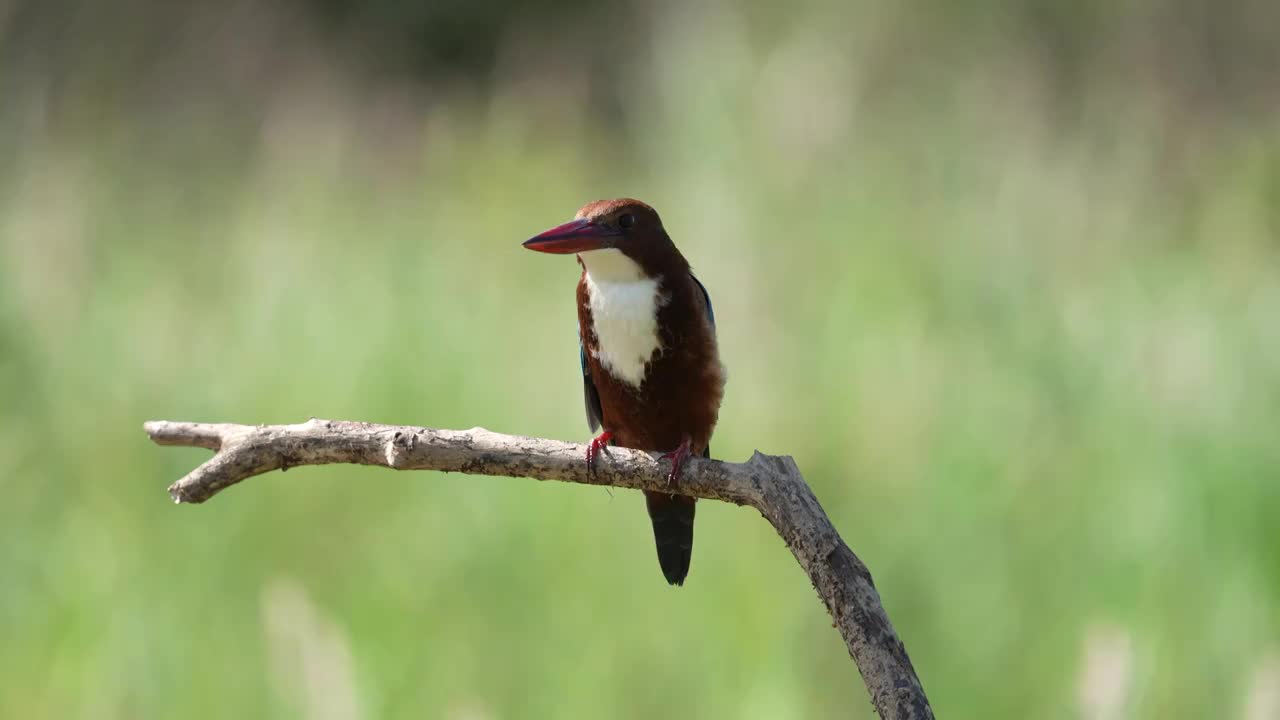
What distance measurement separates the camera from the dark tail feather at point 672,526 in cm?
203

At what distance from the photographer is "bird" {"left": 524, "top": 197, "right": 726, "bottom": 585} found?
1.87 metres

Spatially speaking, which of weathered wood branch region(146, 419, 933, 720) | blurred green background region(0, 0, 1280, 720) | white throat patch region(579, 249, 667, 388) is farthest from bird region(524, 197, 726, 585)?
weathered wood branch region(146, 419, 933, 720)

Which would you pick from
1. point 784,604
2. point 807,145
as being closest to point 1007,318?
point 807,145

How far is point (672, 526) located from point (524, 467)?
908 millimetres

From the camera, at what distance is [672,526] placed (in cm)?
204

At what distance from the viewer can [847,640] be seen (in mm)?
946

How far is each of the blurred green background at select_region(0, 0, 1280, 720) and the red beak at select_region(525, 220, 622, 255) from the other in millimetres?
619

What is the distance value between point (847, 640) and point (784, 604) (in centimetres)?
124

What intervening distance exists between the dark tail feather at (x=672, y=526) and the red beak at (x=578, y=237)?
46 cm

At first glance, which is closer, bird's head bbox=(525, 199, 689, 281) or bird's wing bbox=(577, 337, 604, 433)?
bird's head bbox=(525, 199, 689, 281)

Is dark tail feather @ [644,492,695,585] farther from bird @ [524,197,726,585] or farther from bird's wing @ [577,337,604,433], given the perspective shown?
→ bird's wing @ [577,337,604,433]

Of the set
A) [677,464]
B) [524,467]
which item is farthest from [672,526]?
[524,467]

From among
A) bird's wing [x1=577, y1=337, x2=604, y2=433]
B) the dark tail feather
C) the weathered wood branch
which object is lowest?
the dark tail feather

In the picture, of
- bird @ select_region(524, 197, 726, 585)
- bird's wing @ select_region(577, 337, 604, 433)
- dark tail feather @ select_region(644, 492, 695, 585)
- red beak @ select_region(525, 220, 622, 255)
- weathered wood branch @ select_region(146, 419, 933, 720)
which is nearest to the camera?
weathered wood branch @ select_region(146, 419, 933, 720)
